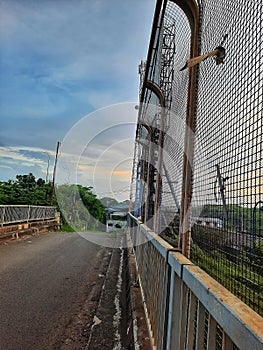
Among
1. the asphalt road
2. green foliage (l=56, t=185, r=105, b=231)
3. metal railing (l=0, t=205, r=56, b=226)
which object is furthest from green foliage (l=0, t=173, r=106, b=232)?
the asphalt road

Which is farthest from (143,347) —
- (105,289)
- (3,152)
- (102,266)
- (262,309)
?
(3,152)

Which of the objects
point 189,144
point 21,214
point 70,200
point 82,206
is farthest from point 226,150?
point 82,206

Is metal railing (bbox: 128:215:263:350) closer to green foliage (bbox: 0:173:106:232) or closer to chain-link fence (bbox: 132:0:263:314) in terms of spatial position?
chain-link fence (bbox: 132:0:263:314)

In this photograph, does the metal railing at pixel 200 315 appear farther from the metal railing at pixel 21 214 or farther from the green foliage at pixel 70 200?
the green foliage at pixel 70 200

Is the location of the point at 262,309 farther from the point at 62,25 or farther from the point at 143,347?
the point at 62,25

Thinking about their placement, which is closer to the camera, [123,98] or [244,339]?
[244,339]

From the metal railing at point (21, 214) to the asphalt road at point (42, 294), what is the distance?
359 cm

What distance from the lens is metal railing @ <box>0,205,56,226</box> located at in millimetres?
10822

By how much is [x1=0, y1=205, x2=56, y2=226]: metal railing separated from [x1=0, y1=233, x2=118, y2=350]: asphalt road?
3590 mm

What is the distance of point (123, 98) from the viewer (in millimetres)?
9500

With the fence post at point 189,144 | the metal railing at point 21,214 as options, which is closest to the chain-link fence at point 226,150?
the fence post at point 189,144

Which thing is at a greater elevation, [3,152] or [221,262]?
[3,152]

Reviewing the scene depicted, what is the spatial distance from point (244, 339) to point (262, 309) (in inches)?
16.6

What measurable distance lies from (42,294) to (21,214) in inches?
367
